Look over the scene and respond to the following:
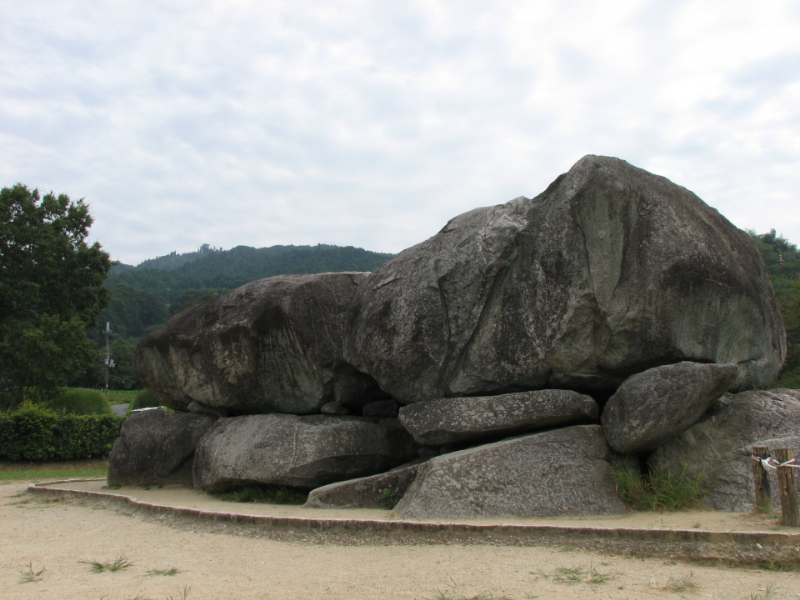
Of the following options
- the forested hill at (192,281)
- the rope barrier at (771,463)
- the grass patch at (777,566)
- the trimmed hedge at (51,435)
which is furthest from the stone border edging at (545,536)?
the forested hill at (192,281)

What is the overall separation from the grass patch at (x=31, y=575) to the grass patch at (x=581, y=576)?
452 cm

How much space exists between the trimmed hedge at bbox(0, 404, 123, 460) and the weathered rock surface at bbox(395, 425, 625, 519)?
1591 centimetres

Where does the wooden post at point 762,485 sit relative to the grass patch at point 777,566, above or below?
above

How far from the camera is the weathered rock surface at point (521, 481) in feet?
23.3

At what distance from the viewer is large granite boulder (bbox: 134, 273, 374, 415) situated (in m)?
10.7

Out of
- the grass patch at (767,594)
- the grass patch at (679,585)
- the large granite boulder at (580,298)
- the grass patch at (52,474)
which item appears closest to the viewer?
the grass patch at (767,594)

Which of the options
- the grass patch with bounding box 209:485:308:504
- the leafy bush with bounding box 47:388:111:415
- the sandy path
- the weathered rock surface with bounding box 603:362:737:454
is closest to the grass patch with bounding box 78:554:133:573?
the sandy path

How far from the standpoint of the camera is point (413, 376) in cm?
914

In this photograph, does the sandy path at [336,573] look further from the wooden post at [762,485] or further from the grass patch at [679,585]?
the wooden post at [762,485]

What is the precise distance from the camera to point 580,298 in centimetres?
816

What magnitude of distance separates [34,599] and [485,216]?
7165 mm

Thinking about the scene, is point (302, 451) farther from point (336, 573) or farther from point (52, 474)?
point (52, 474)

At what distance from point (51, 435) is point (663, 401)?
18530 mm

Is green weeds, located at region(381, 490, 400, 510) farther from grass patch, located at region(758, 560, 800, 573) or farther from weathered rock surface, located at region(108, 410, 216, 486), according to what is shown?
weathered rock surface, located at region(108, 410, 216, 486)
